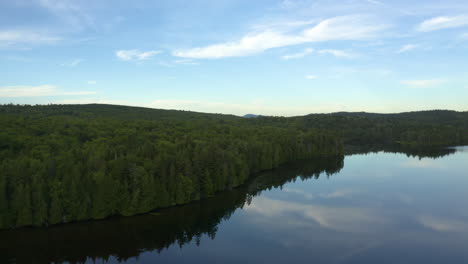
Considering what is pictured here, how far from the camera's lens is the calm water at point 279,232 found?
137 ft

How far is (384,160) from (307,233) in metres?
96.1

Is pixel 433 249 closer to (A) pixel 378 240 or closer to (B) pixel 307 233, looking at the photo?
(A) pixel 378 240

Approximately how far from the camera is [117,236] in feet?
155

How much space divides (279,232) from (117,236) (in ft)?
81.6

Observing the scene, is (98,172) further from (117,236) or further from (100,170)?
(117,236)

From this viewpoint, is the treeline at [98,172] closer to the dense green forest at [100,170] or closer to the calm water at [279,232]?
the dense green forest at [100,170]

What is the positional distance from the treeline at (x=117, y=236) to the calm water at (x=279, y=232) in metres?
0.13

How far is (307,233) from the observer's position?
4997 cm

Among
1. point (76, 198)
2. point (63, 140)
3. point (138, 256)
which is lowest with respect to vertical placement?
point (138, 256)

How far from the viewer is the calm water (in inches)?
1645

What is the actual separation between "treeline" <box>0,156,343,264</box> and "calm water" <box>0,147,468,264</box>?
0.13 metres

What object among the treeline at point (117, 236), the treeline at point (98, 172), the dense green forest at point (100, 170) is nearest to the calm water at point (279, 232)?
the treeline at point (117, 236)

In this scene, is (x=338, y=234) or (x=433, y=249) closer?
(x=433, y=249)

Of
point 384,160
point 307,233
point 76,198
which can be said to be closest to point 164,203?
point 76,198
